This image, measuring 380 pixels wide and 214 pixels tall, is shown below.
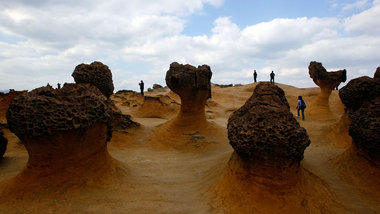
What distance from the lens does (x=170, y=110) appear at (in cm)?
1241

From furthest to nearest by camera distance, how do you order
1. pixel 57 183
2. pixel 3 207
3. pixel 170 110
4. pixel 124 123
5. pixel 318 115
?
pixel 170 110 < pixel 318 115 < pixel 124 123 < pixel 57 183 < pixel 3 207

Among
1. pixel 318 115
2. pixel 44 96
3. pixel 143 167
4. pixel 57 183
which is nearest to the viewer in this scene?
pixel 57 183

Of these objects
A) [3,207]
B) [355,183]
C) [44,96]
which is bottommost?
[355,183]

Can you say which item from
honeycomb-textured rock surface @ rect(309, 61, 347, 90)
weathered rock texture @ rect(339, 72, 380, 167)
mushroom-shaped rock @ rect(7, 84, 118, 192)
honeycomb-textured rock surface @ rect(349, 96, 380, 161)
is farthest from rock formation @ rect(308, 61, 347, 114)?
mushroom-shaped rock @ rect(7, 84, 118, 192)

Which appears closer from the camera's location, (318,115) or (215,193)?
(215,193)

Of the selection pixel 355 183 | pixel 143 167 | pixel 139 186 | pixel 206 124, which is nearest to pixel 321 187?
pixel 355 183

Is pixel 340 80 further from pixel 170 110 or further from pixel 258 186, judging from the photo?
→ pixel 258 186

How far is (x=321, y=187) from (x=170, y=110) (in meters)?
9.52

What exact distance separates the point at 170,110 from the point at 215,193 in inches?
361

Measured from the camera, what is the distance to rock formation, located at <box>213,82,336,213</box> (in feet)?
9.73

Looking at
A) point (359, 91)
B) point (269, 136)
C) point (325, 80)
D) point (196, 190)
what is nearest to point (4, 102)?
point (196, 190)

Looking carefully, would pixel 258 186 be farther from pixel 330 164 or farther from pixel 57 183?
pixel 57 183

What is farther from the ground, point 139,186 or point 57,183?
point 57,183

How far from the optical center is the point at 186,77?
7352 mm
